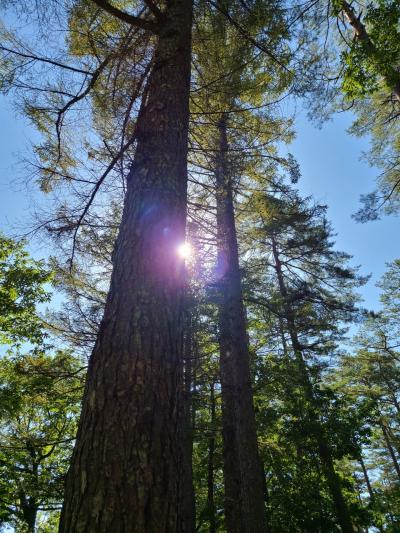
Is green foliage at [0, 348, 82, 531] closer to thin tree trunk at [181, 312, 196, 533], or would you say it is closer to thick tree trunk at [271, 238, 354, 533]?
thin tree trunk at [181, 312, 196, 533]

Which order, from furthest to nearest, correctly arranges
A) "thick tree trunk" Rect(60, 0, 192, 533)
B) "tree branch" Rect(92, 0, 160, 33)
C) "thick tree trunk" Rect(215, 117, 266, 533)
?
"thick tree trunk" Rect(215, 117, 266, 533)
"tree branch" Rect(92, 0, 160, 33)
"thick tree trunk" Rect(60, 0, 192, 533)

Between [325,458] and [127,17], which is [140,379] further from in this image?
[325,458]

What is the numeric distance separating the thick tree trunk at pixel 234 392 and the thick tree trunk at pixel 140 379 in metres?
2.82

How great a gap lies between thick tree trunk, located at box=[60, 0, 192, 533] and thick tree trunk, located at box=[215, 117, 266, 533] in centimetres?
282

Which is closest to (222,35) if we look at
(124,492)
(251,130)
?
(251,130)

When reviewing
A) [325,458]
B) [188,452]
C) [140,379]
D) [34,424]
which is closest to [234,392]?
[188,452]

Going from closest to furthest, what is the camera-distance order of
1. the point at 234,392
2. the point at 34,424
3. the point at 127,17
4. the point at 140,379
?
the point at 140,379
the point at 127,17
the point at 234,392
the point at 34,424

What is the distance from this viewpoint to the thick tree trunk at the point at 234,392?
5.14 meters

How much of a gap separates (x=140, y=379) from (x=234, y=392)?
474 cm

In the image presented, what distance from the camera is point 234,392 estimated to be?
594cm

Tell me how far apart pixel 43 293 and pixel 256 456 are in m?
7.66

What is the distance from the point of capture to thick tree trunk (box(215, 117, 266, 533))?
5.14m

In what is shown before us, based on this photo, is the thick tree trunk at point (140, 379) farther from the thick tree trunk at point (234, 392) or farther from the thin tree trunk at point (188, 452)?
the thick tree trunk at point (234, 392)

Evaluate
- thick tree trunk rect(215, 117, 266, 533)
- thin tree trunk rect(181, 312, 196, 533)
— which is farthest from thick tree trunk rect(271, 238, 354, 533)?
thin tree trunk rect(181, 312, 196, 533)
